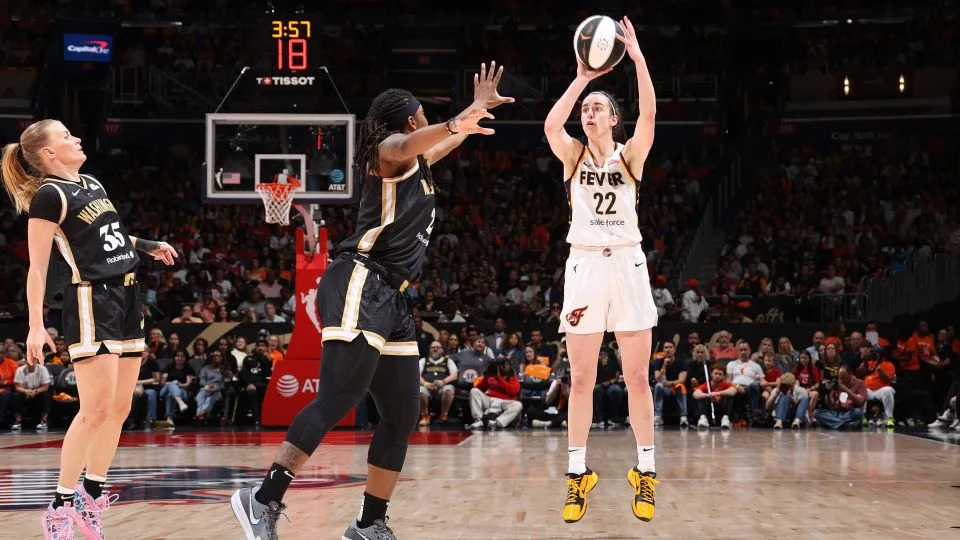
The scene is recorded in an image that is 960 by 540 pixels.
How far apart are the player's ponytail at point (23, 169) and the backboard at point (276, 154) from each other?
915 cm

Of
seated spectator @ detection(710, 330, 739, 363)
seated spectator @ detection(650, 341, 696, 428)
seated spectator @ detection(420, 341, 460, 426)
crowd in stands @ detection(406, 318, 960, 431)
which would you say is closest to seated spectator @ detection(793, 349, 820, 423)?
crowd in stands @ detection(406, 318, 960, 431)

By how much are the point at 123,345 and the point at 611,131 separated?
2854 mm

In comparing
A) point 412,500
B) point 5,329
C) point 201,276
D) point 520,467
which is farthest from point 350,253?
point 201,276

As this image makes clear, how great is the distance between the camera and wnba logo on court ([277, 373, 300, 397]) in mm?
16078

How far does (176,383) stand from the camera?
1723 cm

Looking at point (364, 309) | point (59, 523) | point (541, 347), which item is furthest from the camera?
point (541, 347)

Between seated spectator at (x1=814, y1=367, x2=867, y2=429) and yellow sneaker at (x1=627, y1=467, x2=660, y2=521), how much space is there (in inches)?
436

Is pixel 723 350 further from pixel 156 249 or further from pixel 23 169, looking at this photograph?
pixel 23 169

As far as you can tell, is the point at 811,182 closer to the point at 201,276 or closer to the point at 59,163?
the point at 201,276

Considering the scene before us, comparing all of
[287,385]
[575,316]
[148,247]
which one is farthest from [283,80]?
[575,316]

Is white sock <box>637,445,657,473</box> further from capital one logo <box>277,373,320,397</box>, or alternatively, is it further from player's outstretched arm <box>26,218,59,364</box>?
capital one logo <box>277,373,320,397</box>

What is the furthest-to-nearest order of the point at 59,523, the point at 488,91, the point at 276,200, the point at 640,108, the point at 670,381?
the point at 670,381
the point at 276,200
the point at 640,108
the point at 59,523
the point at 488,91

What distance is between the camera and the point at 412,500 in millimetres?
7715

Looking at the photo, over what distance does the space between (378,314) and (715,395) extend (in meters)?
12.6
